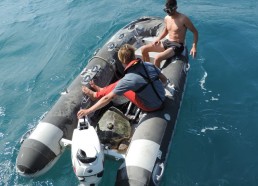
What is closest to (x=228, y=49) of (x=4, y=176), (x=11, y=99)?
(x=11, y=99)

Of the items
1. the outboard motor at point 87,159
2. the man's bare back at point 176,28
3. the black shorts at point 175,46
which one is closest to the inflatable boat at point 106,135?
the outboard motor at point 87,159

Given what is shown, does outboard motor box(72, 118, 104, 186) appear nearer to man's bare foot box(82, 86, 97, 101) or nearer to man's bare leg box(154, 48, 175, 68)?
man's bare foot box(82, 86, 97, 101)

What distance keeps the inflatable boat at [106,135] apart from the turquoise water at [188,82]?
42 cm

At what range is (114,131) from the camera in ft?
15.6

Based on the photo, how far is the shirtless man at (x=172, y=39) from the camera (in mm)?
5891

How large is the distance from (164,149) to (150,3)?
809 centimetres

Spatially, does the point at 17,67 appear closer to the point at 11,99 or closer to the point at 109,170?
the point at 11,99

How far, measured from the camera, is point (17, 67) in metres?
8.41

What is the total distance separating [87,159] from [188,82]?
398 cm

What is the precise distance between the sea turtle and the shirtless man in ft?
5.34

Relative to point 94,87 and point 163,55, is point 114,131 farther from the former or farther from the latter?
point 163,55

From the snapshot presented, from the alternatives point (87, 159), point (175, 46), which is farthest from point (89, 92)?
point (175, 46)

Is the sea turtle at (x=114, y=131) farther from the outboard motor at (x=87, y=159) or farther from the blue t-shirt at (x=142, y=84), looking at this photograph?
the outboard motor at (x=87, y=159)

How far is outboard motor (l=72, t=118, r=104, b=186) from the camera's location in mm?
3643
